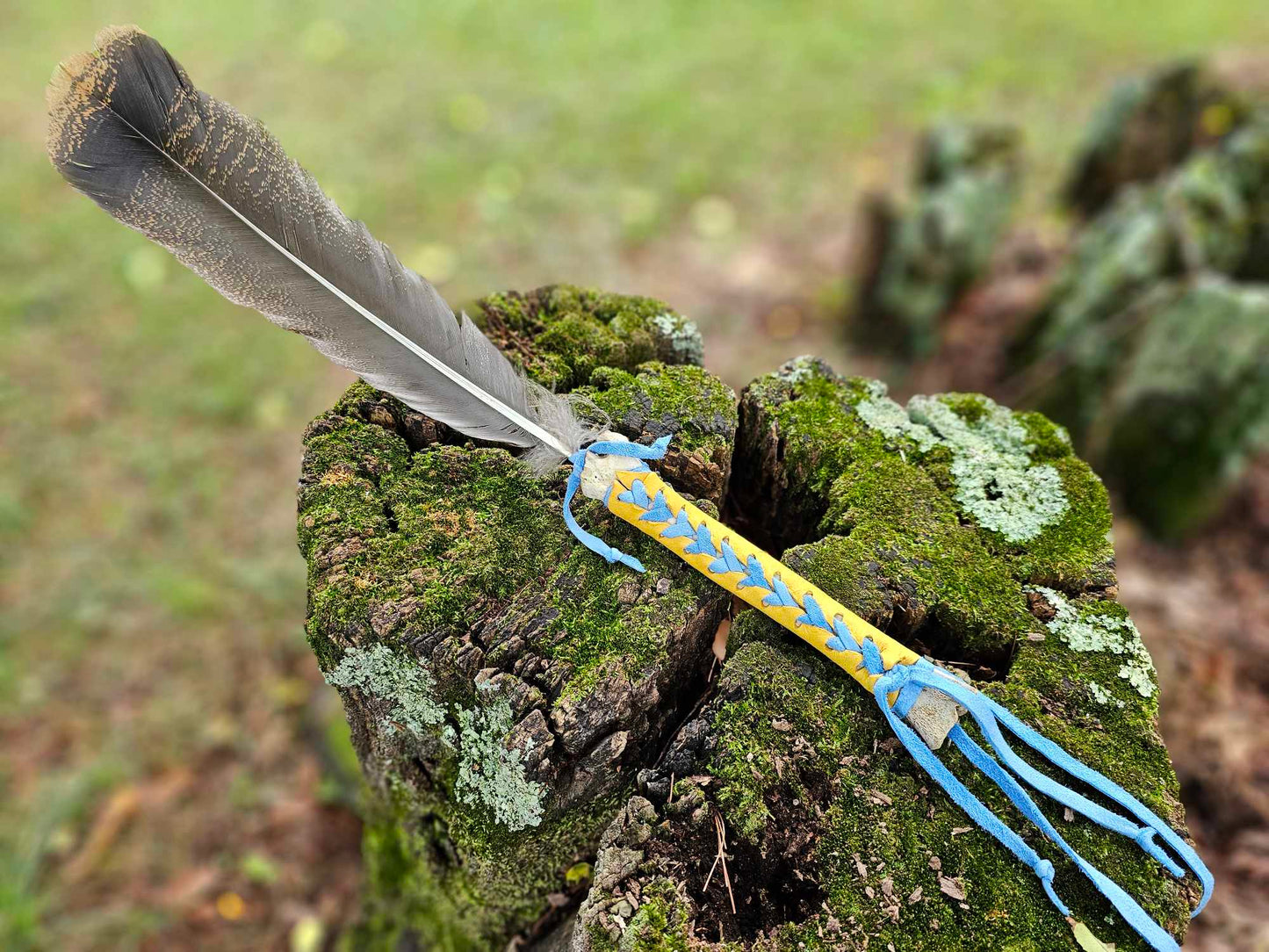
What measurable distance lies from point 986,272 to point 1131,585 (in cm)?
205

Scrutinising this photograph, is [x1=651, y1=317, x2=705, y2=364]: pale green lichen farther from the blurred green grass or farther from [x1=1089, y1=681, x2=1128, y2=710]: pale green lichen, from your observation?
the blurred green grass

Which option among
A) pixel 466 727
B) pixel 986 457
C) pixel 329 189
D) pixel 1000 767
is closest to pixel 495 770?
pixel 466 727

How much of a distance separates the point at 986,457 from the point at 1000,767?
2.23 ft

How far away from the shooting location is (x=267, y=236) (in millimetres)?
1627

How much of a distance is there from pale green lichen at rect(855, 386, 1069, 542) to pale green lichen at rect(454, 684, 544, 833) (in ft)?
3.32

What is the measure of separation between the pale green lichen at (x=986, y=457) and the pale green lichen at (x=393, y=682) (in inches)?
42.6

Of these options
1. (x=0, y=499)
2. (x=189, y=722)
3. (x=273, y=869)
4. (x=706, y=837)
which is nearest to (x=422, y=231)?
(x=0, y=499)

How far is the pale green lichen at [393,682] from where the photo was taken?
4.81ft

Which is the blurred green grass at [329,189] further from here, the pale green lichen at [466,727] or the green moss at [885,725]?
the green moss at [885,725]

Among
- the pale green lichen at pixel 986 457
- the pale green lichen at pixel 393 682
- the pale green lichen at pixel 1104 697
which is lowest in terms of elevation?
the pale green lichen at pixel 393 682

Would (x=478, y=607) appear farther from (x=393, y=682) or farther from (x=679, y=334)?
(x=679, y=334)

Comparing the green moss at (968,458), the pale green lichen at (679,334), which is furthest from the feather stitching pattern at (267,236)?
the green moss at (968,458)

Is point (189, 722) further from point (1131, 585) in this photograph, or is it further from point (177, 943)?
point (1131, 585)

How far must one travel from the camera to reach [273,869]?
299cm
